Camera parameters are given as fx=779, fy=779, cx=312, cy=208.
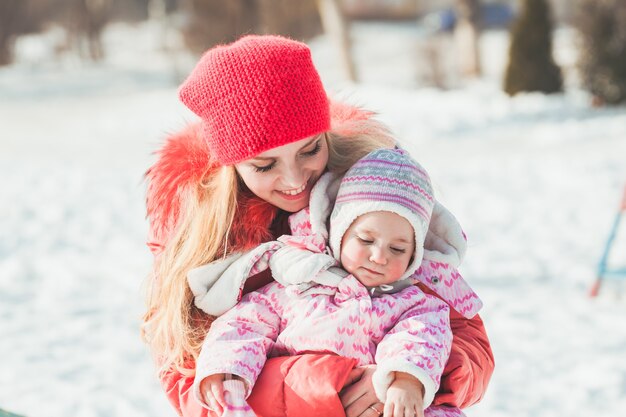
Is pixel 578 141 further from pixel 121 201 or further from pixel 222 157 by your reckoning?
pixel 222 157

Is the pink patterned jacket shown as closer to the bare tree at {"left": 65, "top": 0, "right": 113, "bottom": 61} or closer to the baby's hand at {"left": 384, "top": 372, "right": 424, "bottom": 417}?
the baby's hand at {"left": 384, "top": 372, "right": 424, "bottom": 417}

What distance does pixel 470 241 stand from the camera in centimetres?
616

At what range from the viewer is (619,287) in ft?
17.2

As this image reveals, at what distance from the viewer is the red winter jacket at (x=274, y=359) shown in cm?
189

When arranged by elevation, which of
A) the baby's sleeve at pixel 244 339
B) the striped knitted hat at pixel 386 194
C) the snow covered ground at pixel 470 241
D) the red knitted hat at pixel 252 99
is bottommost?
the snow covered ground at pixel 470 241

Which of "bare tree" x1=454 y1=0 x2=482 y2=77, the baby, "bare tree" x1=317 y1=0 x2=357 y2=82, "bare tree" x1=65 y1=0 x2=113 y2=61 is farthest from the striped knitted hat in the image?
"bare tree" x1=65 y1=0 x2=113 y2=61

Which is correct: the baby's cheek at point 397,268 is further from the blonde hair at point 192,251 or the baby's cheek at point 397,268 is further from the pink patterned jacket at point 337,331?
the blonde hair at point 192,251

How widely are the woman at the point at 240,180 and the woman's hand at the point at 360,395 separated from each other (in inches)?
7.6

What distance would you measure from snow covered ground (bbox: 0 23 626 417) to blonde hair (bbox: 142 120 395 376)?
335mm

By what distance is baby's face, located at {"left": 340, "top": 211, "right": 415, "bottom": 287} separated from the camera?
6.39 ft

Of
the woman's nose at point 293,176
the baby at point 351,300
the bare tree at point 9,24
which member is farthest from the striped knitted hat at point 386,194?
the bare tree at point 9,24

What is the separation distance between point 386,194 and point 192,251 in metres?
0.55

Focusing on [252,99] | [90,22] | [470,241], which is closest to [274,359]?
[252,99]

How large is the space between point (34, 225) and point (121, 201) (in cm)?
110
